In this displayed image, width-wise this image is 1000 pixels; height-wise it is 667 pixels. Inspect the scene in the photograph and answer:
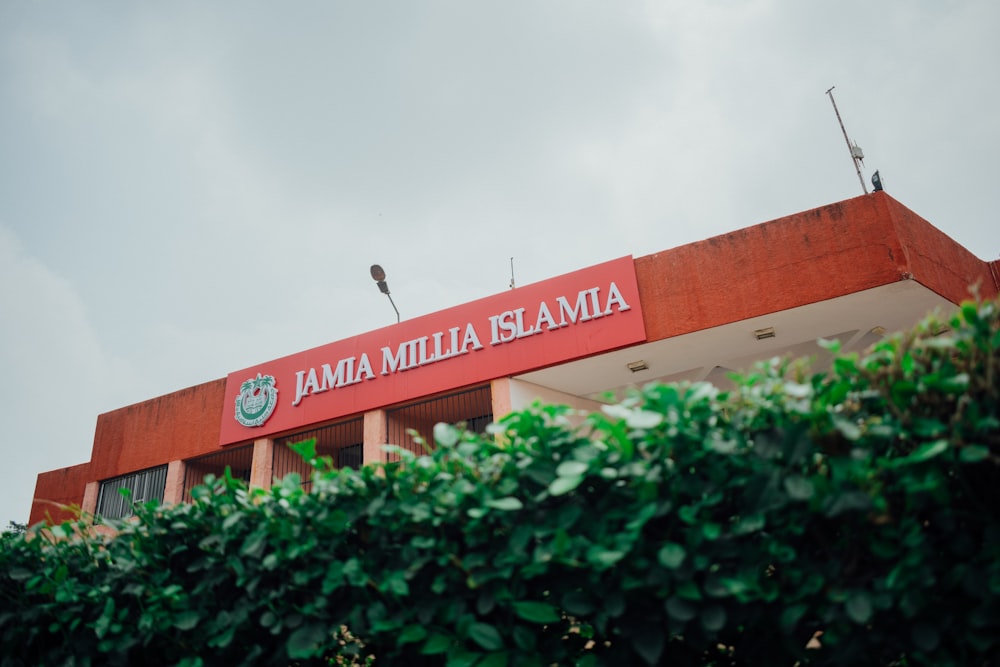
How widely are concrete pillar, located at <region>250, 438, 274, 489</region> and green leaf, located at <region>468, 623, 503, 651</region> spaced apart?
10.4m

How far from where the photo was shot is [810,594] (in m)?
1.64

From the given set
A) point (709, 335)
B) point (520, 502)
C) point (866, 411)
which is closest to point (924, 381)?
point (866, 411)

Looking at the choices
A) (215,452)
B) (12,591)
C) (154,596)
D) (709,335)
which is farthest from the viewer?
(215,452)

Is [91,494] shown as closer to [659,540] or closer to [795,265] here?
[795,265]

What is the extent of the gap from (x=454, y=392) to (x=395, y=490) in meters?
8.17

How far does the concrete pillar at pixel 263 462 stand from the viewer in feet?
37.5

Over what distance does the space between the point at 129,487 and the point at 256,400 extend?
3.77 m

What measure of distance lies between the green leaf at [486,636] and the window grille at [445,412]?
838cm

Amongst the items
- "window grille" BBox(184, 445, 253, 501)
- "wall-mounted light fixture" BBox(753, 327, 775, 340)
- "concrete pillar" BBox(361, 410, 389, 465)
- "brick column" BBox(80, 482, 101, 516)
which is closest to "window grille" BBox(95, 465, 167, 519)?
"brick column" BBox(80, 482, 101, 516)

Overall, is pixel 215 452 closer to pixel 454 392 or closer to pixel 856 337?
pixel 454 392

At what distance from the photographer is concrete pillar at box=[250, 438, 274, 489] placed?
37.5 ft

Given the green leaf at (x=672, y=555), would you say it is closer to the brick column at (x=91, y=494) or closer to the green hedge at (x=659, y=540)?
the green hedge at (x=659, y=540)

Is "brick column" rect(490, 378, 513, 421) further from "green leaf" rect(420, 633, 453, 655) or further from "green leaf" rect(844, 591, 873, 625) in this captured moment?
"green leaf" rect(844, 591, 873, 625)

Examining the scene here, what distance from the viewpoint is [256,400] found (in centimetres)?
1195
